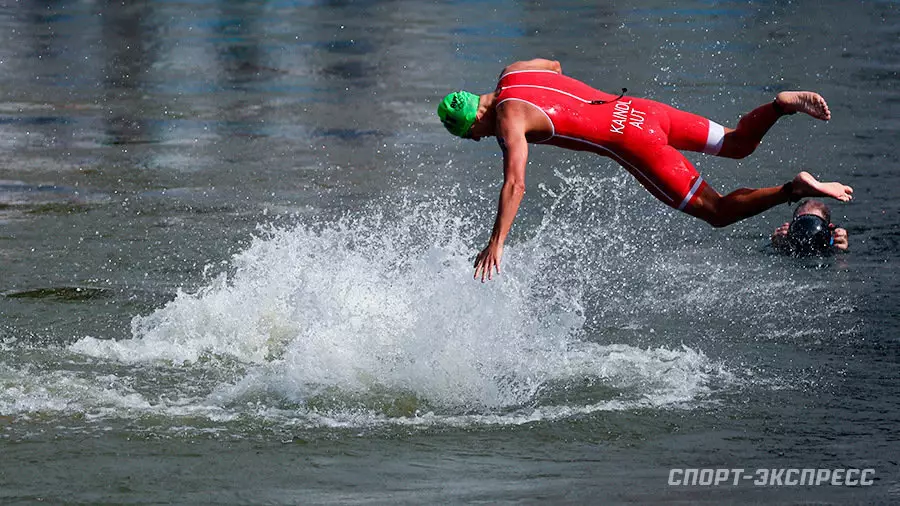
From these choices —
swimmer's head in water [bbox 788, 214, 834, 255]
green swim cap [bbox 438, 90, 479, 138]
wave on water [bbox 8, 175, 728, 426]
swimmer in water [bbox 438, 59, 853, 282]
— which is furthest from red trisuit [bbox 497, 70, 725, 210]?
swimmer's head in water [bbox 788, 214, 834, 255]

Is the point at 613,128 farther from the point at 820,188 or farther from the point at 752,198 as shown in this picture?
the point at 820,188

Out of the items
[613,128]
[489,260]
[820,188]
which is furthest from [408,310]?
[820,188]

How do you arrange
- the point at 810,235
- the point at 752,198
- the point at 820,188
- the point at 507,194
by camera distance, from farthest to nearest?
the point at 810,235, the point at 752,198, the point at 820,188, the point at 507,194

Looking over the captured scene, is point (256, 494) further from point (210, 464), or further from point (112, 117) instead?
point (112, 117)

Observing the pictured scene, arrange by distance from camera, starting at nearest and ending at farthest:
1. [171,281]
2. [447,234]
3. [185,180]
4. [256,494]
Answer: [256,494]
[171,281]
[447,234]
[185,180]

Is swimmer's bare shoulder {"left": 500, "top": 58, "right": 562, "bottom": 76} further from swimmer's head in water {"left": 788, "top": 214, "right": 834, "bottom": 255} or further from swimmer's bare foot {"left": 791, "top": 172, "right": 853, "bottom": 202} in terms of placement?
swimmer's head in water {"left": 788, "top": 214, "right": 834, "bottom": 255}

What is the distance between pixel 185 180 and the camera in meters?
14.1

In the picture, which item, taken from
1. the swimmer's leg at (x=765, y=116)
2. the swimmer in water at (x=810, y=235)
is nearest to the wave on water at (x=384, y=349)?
the swimmer's leg at (x=765, y=116)

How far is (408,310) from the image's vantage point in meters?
9.21

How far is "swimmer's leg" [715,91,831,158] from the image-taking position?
8602mm

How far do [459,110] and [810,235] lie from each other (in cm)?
412

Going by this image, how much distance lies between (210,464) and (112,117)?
11209 millimetres

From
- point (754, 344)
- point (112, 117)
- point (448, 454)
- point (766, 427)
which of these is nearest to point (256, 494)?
point (448, 454)

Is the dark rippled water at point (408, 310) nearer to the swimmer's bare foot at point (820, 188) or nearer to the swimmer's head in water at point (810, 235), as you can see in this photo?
the swimmer's head in water at point (810, 235)
